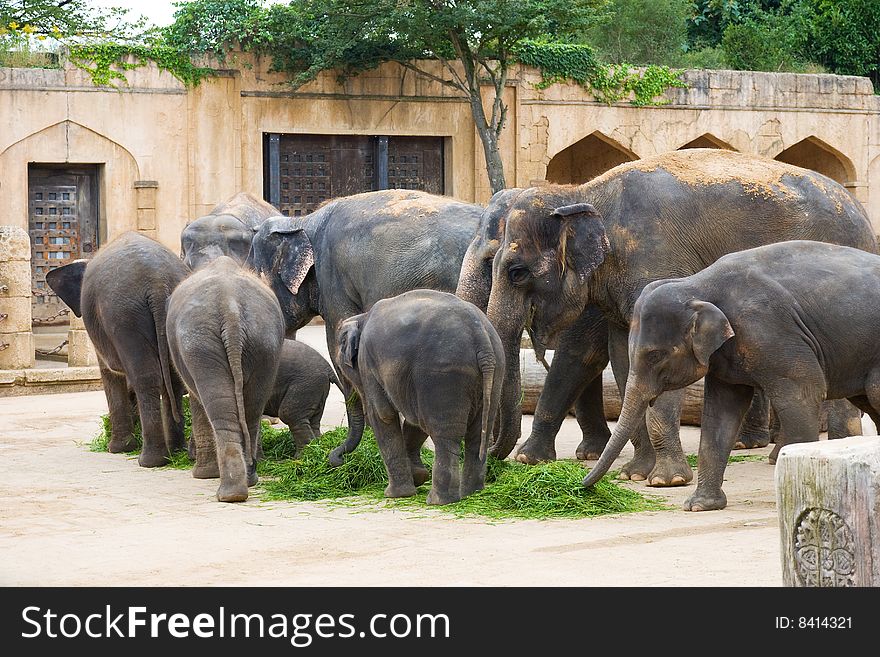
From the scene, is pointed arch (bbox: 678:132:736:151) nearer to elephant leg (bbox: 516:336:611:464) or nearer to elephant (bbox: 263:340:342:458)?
elephant leg (bbox: 516:336:611:464)

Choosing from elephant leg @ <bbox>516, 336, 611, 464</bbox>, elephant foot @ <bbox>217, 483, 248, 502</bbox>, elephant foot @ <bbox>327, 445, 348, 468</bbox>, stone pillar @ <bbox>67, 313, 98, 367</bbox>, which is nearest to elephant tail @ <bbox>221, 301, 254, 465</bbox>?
elephant foot @ <bbox>217, 483, 248, 502</bbox>

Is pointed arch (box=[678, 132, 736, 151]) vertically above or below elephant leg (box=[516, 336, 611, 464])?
above

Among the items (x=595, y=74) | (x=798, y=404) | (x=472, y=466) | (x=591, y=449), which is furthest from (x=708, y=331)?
(x=595, y=74)

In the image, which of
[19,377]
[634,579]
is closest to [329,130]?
[19,377]

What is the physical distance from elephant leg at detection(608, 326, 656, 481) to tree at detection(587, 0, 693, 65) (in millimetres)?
24690

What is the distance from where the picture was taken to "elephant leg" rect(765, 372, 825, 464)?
294 inches

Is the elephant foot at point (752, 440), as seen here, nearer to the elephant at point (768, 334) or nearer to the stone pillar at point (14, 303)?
the elephant at point (768, 334)

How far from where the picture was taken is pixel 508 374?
8.73 metres

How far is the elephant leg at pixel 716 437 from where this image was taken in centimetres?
772

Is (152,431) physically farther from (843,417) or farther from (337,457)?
(843,417)

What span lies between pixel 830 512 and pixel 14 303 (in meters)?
11.8

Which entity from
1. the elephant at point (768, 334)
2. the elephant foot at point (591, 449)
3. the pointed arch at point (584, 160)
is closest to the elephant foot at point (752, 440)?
the elephant foot at point (591, 449)

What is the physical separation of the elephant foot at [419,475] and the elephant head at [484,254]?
111 centimetres

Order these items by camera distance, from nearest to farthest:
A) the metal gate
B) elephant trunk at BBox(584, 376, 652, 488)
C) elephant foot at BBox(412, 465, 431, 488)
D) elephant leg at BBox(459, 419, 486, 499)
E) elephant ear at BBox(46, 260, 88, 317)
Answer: elephant trunk at BBox(584, 376, 652, 488), elephant leg at BBox(459, 419, 486, 499), elephant foot at BBox(412, 465, 431, 488), elephant ear at BBox(46, 260, 88, 317), the metal gate
